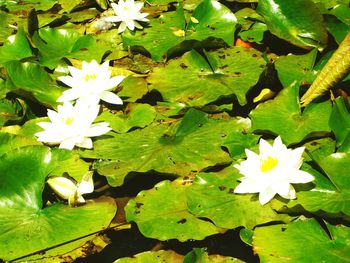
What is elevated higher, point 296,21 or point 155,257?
point 296,21

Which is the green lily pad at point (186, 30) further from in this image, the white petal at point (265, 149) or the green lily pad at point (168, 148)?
the white petal at point (265, 149)

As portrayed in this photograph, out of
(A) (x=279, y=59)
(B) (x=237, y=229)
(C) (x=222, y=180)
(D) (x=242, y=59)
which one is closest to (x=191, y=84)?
(D) (x=242, y=59)

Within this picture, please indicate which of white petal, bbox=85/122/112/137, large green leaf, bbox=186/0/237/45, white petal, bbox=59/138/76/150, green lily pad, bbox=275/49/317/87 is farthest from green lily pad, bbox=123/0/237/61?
white petal, bbox=59/138/76/150

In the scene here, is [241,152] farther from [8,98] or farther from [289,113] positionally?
[8,98]

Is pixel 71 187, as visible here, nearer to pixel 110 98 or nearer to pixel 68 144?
pixel 68 144

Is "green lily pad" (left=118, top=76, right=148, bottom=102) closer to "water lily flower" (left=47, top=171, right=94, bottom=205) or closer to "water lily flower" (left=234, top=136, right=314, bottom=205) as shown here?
"water lily flower" (left=47, top=171, right=94, bottom=205)

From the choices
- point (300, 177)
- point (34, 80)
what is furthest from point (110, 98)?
point (300, 177)

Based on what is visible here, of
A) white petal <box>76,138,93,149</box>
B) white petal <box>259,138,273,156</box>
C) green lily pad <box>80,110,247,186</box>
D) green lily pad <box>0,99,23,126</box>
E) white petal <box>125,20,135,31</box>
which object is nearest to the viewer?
white petal <box>259,138,273,156</box>
